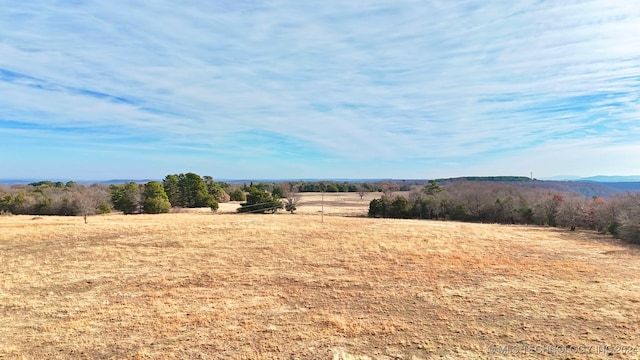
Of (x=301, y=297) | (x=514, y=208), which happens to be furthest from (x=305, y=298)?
(x=514, y=208)

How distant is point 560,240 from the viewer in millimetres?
29500

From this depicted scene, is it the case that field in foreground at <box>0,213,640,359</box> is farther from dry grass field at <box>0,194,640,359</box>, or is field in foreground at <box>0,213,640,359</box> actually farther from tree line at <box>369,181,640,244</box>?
tree line at <box>369,181,640,244</box>

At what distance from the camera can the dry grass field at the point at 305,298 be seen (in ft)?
31.2

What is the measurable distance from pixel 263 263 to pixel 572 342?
1382 centimetres

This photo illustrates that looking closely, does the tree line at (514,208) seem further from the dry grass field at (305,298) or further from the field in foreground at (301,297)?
the dry grass field at (305,298)

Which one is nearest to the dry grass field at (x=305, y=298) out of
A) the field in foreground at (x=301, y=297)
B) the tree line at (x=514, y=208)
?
the field in foreground at (x=301, y=297)

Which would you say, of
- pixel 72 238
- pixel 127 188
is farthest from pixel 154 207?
pixel 72 238

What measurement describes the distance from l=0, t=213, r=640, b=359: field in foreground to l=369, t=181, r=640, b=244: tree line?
1372 centimetres

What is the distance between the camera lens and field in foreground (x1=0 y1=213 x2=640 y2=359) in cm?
960

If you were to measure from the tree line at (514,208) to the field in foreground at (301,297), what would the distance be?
13.7 metres

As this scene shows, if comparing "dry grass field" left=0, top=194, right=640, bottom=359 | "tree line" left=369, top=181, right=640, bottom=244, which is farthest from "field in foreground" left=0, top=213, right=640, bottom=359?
"tree line" left=369, top=181, right=640, bottom=244

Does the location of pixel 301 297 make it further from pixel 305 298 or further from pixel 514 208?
pixel 514 208

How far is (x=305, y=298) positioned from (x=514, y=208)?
43.6 meters

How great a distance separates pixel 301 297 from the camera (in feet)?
44.8
